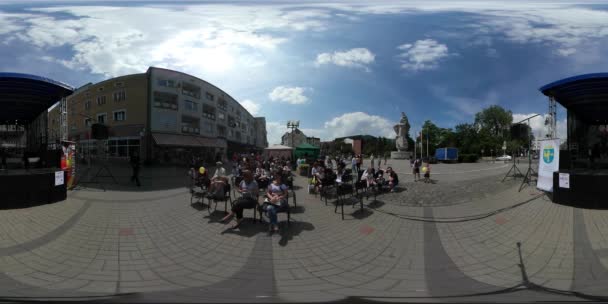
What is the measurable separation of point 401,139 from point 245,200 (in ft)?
71.5

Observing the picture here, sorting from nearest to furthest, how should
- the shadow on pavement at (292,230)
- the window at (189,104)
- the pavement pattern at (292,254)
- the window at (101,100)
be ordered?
the pavement pattern at (292,254)
the shadow on pavement at (292,230)
the window at (101,100)
the window at (189,104)

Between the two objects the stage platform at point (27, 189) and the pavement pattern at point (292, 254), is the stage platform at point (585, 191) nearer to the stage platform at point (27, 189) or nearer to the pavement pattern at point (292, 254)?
the pavement pattern at point (292, 254)

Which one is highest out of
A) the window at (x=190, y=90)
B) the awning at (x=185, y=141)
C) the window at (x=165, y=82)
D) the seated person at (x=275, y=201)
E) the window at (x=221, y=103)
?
the window at (x=221, y=103)

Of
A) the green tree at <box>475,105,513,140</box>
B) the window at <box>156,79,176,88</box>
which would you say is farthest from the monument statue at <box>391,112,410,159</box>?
the window at <box>156,79,176,88</box>

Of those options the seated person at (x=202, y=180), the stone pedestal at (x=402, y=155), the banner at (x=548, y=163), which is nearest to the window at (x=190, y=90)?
the seated person at (x=202, y=180)

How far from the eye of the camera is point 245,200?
3.47 meters

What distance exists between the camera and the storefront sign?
4.43 meters

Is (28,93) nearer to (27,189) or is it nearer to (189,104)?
(27,189)

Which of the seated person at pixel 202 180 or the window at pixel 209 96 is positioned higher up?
the window at pixel 209 96

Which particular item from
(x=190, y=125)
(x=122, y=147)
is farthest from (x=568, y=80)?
(x=190, y=125)

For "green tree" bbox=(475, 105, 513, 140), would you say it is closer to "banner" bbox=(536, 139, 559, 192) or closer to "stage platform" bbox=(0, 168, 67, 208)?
"banner" bbox=(536, 139, 559, 192)

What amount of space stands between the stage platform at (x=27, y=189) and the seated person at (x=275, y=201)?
3456mm

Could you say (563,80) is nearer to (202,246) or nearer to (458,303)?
(458,303)

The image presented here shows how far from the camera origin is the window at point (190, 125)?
29.3ft
